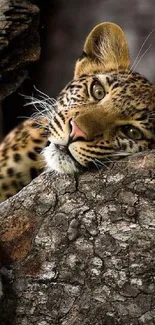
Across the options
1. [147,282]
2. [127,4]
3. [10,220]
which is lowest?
[127,4]

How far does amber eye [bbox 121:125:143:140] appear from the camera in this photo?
3.51 m

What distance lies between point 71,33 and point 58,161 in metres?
3.29

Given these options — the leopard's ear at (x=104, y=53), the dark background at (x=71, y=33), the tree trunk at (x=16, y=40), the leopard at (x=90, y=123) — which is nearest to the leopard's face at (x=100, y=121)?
the leopard at (x=90, y=123)

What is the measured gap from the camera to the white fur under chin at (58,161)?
327cm

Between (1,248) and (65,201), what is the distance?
290 millimetres

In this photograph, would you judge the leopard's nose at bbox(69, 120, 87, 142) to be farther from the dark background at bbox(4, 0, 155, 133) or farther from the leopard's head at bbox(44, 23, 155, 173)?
the dark background at bbox(4, 0, 155, 133)

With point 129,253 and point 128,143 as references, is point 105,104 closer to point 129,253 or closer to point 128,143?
point 128,143

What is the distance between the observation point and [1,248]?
314cm

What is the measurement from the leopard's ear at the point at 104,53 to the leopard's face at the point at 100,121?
12cm

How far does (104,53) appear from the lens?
4.04 m

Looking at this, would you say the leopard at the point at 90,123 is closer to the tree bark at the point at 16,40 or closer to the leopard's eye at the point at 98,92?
the leopard's eye at the point at 98,92

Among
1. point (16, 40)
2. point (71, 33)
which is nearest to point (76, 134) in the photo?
point (16, 40)

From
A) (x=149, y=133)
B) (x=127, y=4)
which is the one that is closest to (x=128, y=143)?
(x=149, y=133)

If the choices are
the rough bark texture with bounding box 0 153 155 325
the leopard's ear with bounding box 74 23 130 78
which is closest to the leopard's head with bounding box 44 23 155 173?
the leopard's ear with bounding box 74 23 130 78
